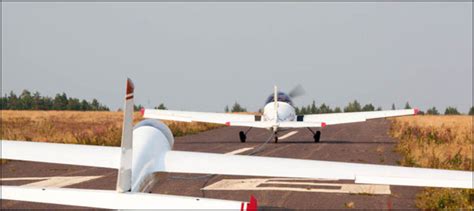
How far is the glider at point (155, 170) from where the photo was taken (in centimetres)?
597

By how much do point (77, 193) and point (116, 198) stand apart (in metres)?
0.34

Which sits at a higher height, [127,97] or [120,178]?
[127,97]

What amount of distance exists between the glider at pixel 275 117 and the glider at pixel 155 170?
76.9ft

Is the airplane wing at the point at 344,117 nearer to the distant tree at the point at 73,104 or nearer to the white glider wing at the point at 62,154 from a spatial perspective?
the white glider wing at the point at 62,154

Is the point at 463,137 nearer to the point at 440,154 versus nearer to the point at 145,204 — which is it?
the point at 440,154

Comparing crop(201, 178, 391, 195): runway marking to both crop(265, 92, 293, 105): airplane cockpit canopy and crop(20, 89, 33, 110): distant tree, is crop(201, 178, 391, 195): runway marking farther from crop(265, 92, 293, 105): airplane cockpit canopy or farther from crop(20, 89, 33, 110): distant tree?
crop(20, 89, 33, 110): distant tree

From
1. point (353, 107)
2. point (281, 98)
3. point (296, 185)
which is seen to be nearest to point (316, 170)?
point (296, 185)

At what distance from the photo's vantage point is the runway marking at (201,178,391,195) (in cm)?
1571

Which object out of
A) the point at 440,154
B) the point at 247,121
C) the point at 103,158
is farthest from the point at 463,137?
the point at 103,158

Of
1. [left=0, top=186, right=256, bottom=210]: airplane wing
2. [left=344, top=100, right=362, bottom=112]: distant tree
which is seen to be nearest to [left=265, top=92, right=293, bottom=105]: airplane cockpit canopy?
[left=0, top=186, right=256, bottom=210]: airplane wing

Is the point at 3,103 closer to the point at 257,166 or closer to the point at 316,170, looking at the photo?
the point at 257,166

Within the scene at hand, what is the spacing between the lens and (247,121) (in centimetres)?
3434

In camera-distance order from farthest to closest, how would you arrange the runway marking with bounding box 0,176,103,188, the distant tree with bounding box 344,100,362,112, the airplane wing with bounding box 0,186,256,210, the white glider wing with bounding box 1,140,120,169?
the distant tree with bounding box 344,100,362,112
the runway marking with bounding box 0,176,103,188
the white glider wing with bounding box 1,140,120,169
the airplane wing with bounding box 0,186,256,210

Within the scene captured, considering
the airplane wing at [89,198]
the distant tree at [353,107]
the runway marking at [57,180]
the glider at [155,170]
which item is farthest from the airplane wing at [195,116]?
the distant tree at [353,107]
